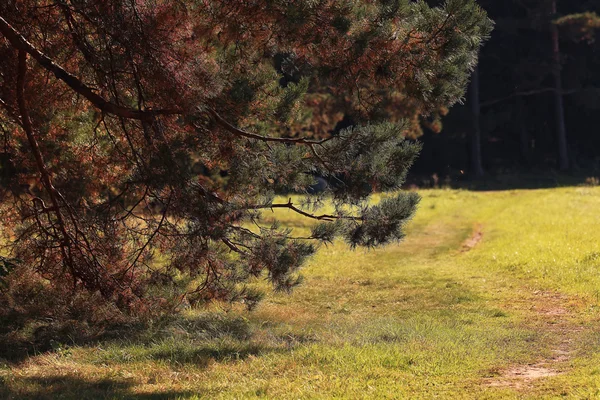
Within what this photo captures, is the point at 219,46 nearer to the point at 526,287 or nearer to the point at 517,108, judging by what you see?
the point at 526,287

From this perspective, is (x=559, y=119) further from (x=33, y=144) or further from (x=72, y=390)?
(x=72, y=390)

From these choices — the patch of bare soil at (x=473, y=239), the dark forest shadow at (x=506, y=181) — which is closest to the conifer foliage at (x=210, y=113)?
the patch of bare soil at (x=473, y=239)

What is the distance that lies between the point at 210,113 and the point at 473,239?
12.2 meters

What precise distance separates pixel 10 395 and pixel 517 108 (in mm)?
40213

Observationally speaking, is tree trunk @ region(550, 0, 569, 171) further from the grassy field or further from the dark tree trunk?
the grassy field

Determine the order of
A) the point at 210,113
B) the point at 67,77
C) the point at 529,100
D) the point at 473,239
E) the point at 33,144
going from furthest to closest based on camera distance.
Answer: the point at 529,100 < the point at 473,239 < the point at 33,144 < the point at 210,113 < the point at 67,77

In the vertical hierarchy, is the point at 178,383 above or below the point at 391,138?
below

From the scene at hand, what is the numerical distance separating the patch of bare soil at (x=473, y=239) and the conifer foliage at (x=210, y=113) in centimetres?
904

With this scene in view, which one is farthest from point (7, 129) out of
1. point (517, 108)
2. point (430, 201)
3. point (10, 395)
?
point (517, 108)

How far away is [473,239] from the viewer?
19.0 metres

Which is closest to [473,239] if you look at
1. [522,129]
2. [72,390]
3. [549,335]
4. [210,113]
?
[549,335]

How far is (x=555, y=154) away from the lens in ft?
151

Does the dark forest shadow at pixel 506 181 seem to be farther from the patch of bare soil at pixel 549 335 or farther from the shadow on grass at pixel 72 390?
the shadow on grass at pixel 72 390

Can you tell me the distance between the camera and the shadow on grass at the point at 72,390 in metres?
6.46
